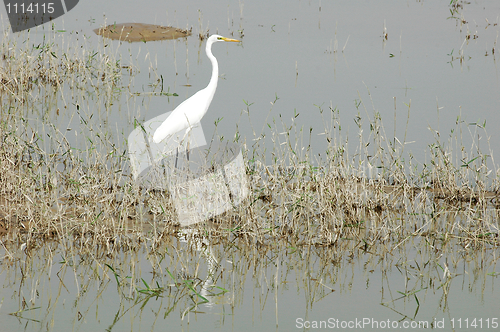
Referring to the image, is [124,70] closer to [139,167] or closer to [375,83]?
[375,83]

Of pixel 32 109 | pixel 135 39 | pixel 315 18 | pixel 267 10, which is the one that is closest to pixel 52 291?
pixel 32 109

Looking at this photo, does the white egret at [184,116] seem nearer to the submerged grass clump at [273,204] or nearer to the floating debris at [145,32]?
the submerged grass clump at [273,204]

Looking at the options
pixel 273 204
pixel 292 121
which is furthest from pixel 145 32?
pixel 273 204

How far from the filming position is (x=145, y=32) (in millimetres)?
13336

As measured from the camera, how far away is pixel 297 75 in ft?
34.0

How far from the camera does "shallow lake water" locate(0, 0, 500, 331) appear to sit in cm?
343

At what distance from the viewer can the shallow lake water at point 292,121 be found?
3434mm

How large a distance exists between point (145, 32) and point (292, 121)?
7.31 meters

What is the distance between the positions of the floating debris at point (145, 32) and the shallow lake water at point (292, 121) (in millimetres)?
328

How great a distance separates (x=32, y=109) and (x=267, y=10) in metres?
11.5

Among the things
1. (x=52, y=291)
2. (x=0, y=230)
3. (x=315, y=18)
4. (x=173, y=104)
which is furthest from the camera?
(x=315, y=18)

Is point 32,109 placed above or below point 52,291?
above

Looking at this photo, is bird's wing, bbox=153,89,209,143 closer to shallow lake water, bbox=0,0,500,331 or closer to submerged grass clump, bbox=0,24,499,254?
shallow lake water, bbox=0,0,500,331

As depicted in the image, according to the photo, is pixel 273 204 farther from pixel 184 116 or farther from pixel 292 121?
pixel 292 121
